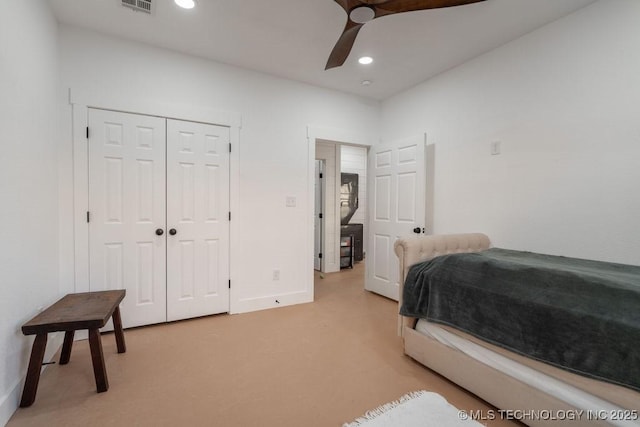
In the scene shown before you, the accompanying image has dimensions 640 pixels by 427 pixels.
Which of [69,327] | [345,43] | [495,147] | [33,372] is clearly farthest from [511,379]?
[33,372]

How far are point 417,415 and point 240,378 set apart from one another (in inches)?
44.5

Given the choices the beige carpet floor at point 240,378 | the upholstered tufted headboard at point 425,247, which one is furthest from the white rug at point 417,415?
the upholstered tufted headboard at point 425,247

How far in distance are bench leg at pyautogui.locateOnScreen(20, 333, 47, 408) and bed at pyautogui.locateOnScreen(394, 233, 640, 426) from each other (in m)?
2.28

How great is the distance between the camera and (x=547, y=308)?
1389 mm

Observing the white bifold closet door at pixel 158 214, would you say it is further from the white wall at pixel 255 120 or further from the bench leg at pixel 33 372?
the bench leg at pixel 33 372

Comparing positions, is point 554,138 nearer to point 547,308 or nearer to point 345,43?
point 547,308

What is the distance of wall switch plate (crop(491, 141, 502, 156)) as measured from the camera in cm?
265

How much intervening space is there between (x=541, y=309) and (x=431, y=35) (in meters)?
2.27

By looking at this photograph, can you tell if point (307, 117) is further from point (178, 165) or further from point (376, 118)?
point (178, 165)

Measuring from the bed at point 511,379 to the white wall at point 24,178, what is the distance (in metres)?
2.40

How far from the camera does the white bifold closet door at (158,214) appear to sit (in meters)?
2.47

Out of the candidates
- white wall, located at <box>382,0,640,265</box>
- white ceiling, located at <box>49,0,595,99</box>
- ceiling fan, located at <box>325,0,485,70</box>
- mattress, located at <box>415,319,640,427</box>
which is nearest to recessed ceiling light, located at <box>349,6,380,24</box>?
ceiling fan, located at <box>325,0,485,70</box>

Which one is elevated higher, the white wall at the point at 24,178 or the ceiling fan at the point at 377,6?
the ceiling fan at the point at 377,6

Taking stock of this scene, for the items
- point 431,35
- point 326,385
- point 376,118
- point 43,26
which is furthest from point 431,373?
point 43,26
